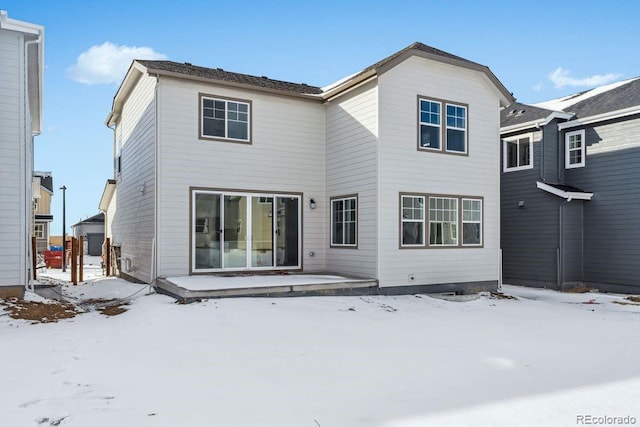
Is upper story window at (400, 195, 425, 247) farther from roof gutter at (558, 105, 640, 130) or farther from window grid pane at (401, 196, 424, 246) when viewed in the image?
roof gutter at (558, 105, 640, 130)

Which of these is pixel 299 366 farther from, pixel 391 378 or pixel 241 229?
pixel 241 229

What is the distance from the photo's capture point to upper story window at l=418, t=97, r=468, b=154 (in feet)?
36.7

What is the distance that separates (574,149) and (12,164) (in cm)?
1449

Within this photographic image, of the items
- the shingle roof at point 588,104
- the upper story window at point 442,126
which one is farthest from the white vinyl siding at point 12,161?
the shingle roof at point 588,104

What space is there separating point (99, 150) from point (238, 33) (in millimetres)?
6435

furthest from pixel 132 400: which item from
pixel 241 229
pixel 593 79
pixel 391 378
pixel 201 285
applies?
pixel 593 79

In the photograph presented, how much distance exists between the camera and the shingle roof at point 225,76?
10.6 metres

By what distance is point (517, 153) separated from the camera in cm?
1517

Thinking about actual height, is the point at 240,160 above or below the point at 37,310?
above

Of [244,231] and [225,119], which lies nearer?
[225,119]

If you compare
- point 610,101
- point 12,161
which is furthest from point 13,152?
point 610,101

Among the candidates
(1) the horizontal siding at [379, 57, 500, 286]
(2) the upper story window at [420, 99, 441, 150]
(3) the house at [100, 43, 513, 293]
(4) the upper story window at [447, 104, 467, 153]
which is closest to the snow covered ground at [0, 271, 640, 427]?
(3) the house at [100, 43, 513, 293]

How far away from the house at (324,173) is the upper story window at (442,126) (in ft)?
0.10

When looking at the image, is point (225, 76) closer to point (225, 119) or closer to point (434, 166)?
point (225, 119)
